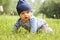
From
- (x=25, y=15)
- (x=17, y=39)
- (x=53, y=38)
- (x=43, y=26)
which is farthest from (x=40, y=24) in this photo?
(x=17, y=39)

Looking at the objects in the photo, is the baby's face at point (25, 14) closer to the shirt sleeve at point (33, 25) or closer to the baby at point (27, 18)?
the baby at point (27, 18)

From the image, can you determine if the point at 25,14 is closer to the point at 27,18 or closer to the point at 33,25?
the point at 27,18

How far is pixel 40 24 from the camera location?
18.9 ft

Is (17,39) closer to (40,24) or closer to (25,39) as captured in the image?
(25,39)

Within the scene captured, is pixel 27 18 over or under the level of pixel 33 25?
over

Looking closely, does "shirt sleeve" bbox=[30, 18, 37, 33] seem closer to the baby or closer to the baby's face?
the baby

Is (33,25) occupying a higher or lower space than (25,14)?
lower

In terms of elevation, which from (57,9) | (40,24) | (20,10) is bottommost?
(57,9)

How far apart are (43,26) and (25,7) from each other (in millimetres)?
677

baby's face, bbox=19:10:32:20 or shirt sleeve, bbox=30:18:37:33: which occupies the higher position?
baby's face, bbox=19:10:32:20

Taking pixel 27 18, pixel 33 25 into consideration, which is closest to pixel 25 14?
pixel 27 18

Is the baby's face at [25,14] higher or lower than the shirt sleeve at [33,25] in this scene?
higher

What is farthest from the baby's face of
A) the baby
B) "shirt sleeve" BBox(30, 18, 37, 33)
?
"shirt sleeve" BBox(30, 18, 37, 33)

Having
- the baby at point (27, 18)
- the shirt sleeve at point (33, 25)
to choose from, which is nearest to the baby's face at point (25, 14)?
the baby at point (27, 18)
